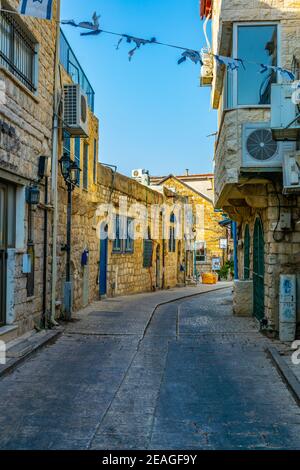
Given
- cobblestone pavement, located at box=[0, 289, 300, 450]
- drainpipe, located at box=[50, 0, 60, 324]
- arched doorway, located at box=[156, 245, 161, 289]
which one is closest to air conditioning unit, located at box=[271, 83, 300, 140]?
cobblestone pavement, located at box=[0, 289, 300, 450]

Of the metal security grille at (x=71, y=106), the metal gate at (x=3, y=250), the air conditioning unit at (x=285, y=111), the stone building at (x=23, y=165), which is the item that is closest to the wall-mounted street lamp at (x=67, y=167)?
the stone building at (x=23, y=165)

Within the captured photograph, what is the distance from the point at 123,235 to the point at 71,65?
296 inches

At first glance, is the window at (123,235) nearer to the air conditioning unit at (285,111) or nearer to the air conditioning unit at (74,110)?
the air conditioning unit at (74,110)

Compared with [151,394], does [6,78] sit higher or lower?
higher

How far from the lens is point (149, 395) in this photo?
245 inches

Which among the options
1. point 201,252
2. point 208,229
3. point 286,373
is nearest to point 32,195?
point 286,373

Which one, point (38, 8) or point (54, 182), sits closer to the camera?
point (38, 8)

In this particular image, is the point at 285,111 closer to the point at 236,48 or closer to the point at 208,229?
the point at 236,48

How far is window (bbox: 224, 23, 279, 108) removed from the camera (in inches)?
392

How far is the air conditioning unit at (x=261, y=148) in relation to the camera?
939 cm

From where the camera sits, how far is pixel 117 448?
177 inches

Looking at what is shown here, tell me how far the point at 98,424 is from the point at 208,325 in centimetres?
691
